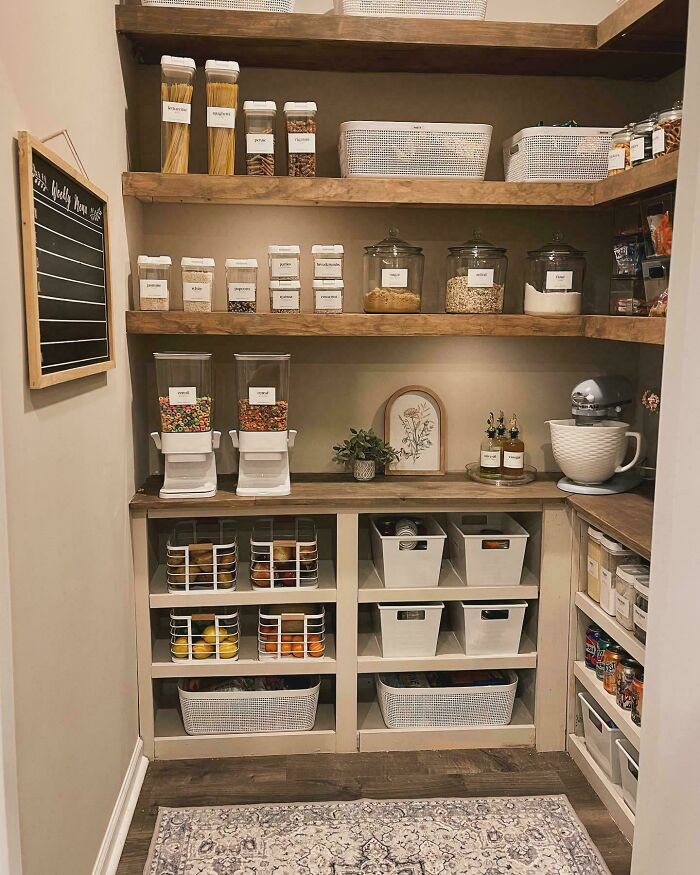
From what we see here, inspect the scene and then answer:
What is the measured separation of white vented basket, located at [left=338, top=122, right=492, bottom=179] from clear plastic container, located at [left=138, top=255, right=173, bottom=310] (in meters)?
0.68

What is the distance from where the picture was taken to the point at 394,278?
2.81 m

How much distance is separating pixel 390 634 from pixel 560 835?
80cm

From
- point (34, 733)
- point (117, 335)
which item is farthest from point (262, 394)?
point (34, 733)

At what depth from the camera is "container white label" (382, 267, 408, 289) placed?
2812 millimetres

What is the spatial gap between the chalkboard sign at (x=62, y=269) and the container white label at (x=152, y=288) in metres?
0.39

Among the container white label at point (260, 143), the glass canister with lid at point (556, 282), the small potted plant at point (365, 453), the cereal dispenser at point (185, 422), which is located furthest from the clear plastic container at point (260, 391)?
the glass canister with lid at point (556, 282)

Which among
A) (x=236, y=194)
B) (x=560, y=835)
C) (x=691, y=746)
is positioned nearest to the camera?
(x=691, y=746)

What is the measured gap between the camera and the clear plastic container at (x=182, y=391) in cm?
271

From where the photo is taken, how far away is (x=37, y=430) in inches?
64.3

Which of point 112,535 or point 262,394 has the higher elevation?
point 262,394

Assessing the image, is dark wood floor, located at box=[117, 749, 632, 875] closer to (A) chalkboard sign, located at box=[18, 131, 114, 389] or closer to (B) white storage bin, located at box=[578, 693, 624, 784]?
(B) white storage bin, located at box=[578, 693, 624, 784]

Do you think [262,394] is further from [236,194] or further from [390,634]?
[390,634]

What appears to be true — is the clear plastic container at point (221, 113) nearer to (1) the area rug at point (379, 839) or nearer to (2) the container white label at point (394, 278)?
(2) the container white label at point (394, 278)

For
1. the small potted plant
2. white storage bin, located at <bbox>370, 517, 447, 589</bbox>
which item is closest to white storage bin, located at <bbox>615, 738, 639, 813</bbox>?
white storage bin, located at <bbox>370, 517, 447, 589</bbox>
